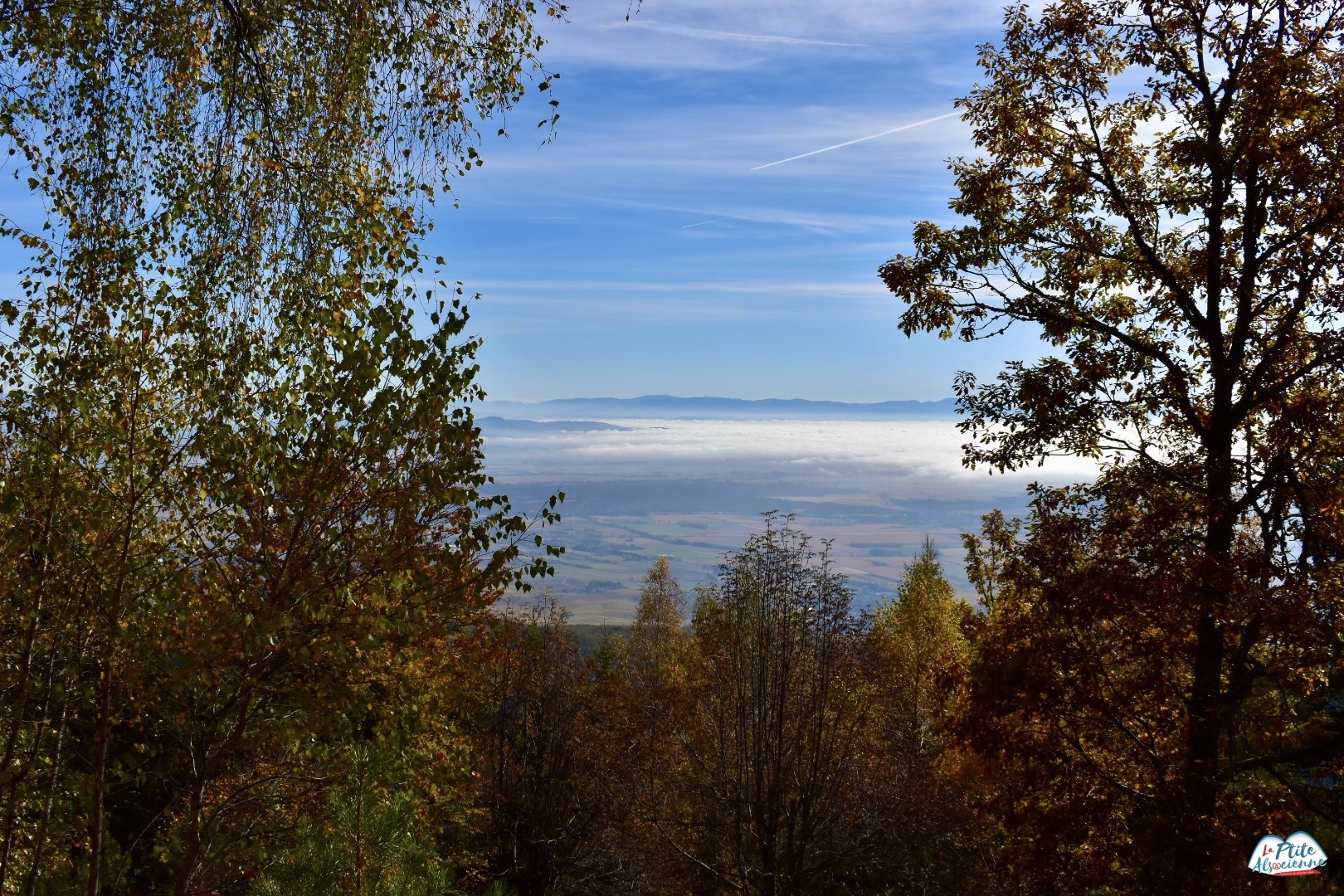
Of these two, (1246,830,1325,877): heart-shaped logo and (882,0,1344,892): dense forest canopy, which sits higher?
(882,0,1344,892): dense forest canopy

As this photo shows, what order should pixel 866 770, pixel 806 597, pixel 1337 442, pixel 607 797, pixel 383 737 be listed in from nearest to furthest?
1. pixel 383 737
2. pixel 1337 442
3. pixel 806 597
4. pixel 866 770
5. pixel 607 797

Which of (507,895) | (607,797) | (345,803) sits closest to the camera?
(345,803)

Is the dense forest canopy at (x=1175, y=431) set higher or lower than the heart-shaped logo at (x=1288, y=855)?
higher

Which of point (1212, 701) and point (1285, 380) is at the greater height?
point (1285, 380)

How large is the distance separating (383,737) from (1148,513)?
707 centimetres

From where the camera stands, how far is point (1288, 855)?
814 centimetres

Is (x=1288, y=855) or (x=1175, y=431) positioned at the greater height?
(x=1175, y=431)

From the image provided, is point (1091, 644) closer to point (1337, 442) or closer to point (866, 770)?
point (1337, 442)

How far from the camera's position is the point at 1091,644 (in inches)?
355

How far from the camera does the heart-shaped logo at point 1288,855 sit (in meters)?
7.89

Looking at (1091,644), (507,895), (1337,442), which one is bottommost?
(507,895)

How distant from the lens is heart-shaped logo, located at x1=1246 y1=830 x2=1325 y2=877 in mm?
7887

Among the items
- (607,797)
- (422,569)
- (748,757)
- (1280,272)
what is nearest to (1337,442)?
(1280,272)

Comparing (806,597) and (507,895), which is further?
(806,597)
